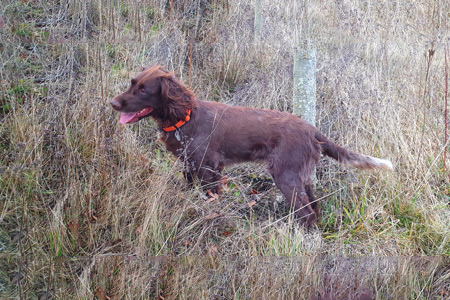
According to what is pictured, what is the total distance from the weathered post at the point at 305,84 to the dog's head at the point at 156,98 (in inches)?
39.4

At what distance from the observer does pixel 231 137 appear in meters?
3.60

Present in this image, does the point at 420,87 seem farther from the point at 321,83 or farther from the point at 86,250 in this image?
the point at 86,250

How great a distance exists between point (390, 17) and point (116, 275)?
5290 millimetres

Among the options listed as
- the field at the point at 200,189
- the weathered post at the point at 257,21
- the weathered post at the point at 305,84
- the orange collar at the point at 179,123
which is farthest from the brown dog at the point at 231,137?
the weathered post at the point at 257,21

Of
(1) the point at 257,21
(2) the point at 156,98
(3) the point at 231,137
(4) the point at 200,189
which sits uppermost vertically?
(1) the point at 257,21

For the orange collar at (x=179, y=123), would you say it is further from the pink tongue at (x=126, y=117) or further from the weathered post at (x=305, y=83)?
the weathered post at (x=305, y=83)

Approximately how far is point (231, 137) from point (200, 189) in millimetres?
513

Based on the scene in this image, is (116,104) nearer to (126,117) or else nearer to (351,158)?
(126,117)

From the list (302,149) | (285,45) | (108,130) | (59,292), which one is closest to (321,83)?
(285,45)

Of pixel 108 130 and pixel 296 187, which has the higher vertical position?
pixel 108 130

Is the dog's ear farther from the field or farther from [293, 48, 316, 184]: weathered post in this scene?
[293, 48, 316, 184]: weathered post

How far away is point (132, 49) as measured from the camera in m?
5.01

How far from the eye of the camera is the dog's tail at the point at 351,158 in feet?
11.5

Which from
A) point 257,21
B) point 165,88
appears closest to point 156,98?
point 165,88
